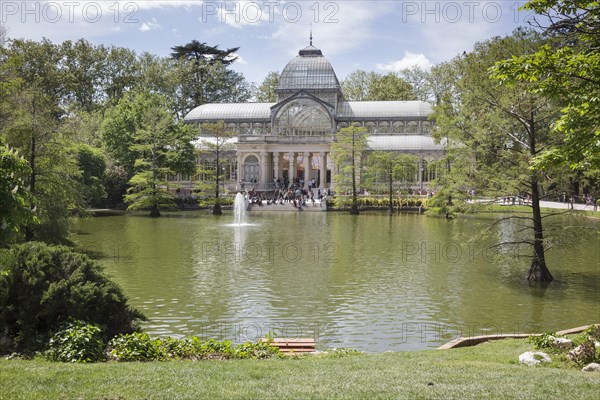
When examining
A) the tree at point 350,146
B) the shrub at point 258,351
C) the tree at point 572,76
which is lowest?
the shrub at point 258,351

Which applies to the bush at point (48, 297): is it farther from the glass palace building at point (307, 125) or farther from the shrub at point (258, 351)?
the glass palace building at point (307, 125)

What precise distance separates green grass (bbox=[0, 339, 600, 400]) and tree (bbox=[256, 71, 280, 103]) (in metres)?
84.7

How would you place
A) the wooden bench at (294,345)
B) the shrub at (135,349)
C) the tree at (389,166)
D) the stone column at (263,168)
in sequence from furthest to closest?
the stone column at (263,168), the tree at (389,166), the wooden bench at (294,345), the shrub at (135,349)

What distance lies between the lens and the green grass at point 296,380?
7328mm

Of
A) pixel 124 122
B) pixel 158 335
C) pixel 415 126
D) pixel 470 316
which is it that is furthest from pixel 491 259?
pixel 415 126

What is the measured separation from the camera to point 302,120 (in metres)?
70.2

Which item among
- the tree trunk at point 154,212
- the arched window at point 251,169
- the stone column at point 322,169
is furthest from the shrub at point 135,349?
the arched window at point 251,169

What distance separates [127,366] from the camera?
8.95 meters

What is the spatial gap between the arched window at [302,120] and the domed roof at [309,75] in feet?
10.4

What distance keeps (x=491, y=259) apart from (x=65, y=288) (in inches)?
689

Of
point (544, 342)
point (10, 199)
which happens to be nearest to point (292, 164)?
point (544, 342)

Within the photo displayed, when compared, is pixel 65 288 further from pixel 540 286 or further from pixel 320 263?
pixel 540 286

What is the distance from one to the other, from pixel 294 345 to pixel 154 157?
39602mm

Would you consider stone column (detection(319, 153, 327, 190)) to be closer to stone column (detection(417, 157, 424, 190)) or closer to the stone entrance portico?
the stone entrance portico
